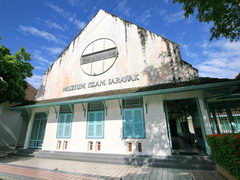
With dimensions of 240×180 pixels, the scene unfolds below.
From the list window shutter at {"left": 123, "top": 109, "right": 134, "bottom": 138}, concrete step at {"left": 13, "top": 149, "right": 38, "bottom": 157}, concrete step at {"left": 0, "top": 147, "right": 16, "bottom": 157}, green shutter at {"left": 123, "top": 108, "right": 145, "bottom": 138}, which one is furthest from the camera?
concrete step at {"left": 0, "top": 147, "right": 16, "bottom": 157}

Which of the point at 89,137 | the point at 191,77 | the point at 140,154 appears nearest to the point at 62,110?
the point at 89,137

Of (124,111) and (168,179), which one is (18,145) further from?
(168,179)

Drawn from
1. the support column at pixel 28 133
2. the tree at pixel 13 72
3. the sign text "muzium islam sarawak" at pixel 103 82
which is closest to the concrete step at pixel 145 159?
the support column at pixel 28 133

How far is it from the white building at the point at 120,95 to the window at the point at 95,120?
0.05m

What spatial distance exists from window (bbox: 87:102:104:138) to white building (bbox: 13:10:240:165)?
2.2 inches

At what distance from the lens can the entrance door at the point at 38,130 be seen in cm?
902

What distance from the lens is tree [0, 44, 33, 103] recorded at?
7473 mm

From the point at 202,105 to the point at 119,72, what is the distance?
5.03m

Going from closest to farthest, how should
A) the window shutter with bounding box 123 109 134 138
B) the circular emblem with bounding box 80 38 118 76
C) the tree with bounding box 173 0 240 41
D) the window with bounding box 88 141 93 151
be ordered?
1. the tree with bounding box 173 0 240 41
2. the window shutter with bounding box 123 109 134 138
3. the window with bounding box 88 141 93 151
4. the circular emblem with bounding box 80 38 118 76

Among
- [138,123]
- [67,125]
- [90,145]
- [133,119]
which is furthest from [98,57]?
[90,145]

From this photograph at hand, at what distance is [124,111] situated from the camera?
7.13m

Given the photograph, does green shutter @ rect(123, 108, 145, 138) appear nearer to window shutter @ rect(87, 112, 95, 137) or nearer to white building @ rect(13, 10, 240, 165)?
white building @ rect(13, 10, 240, 165)

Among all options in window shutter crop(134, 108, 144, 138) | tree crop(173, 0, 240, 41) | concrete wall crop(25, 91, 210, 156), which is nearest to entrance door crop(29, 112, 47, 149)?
concrete wall crop(25, 91, 210, 156)

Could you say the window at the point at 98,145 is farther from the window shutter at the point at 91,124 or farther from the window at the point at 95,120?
the window shutter at the point at 91,124
